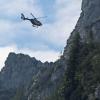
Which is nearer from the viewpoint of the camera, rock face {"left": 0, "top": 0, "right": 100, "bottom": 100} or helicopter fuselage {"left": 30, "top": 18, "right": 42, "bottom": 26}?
helicopter fuselage {"left": 30, "top": 18, "right": 42, "bottom": 26}

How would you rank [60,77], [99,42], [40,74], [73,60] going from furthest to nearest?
[40,74] < [60,77] < [99,42] < [73,60]

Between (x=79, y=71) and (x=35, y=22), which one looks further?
(x=79, y=71)

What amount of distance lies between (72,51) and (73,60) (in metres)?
3.86

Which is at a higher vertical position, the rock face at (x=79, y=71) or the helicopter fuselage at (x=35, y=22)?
the rock face at (x=79, y=71)

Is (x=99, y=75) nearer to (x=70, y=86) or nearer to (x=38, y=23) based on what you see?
(x=70, y=86)

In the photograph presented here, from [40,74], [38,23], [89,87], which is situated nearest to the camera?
[38,23]

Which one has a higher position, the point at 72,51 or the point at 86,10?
the point at 86,10

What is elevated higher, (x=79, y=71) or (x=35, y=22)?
(x=79, y=71)

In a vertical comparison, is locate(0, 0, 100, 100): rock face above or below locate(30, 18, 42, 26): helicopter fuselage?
above

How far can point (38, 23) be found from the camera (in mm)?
81875

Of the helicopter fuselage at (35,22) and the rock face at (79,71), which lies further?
the rock face at (79,71)

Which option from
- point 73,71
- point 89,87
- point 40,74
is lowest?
point 89,87

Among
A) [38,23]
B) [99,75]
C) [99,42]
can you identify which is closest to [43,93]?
[99,42]

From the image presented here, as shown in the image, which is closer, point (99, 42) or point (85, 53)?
point (85, 53)
